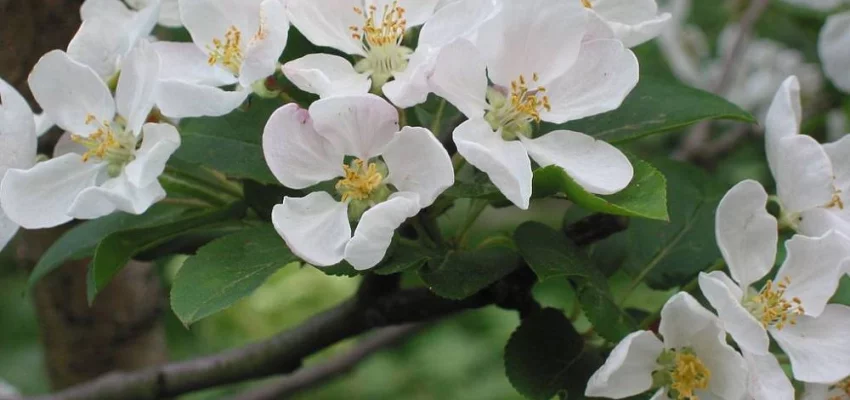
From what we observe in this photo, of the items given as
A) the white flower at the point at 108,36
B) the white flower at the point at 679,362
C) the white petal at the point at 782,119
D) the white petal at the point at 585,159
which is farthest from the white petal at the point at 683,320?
the white flower at the point at 108,36

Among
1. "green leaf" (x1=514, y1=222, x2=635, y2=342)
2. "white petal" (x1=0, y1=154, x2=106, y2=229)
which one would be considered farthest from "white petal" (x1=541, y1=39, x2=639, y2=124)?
"white petal" (x1=0, y1=154, x2=106, y2=229)

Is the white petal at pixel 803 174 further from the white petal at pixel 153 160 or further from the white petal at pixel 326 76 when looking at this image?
the white petal at pixel 153 160

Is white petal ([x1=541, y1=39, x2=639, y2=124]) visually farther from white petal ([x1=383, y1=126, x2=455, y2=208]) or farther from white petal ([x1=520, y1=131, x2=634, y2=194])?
white petal ([x1=383, y1=126, x2=455, y2=208])

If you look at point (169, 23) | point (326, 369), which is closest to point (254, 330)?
point (326, 369)

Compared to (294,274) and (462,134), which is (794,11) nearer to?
(294,274)

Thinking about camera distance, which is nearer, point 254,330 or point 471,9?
point 471,9
